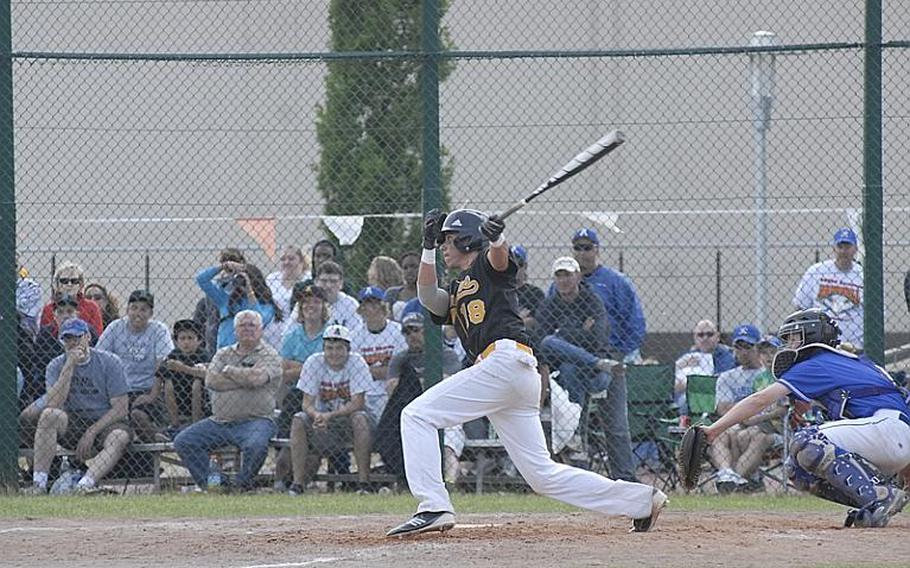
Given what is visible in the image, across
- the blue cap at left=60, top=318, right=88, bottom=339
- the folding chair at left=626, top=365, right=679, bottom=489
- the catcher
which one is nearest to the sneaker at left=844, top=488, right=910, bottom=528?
the catcher

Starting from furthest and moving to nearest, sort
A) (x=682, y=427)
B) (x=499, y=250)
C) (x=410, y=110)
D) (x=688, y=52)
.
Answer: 1. (x=410, y=110)
2. (x=682, y=427)
3. (x=688, y=52)
4. (x=499, y=250)

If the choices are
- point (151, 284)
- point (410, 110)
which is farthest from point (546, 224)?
point (151, 284)

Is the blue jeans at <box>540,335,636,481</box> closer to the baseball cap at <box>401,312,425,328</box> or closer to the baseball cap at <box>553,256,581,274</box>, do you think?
the baseball cap at <box>553,256,581,274</box>

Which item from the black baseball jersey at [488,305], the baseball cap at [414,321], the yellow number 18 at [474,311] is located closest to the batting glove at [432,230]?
the black baseball jersey at [488,305]

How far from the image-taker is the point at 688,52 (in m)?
11.2

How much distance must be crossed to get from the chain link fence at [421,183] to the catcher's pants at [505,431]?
309 centimetres

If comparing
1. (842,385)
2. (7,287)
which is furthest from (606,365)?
(7,287)

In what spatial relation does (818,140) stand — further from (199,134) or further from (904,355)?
(199,134)

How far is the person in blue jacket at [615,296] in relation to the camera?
12.0 metres

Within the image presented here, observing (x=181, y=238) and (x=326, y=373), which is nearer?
(x=326, y=373)

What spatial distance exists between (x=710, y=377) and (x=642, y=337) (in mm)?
600

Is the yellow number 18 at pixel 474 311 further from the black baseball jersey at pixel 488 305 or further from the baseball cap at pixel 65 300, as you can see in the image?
the baseball cap at pixel 65 300

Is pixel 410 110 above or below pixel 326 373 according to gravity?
above

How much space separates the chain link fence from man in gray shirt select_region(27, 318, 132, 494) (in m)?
0.02
